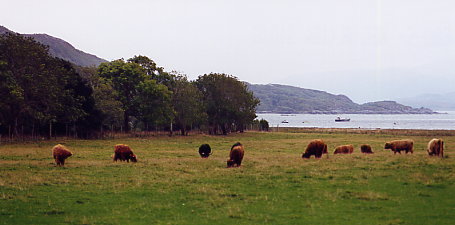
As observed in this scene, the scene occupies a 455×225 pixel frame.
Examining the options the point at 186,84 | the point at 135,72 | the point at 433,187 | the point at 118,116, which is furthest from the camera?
the point at 186,84

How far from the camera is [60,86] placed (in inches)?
1929

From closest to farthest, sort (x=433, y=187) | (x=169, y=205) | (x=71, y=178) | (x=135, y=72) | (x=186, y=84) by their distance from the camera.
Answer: (x=169, y=205), (x=433, y=187), (x=71, y=178), (x=135, y=72), (x=186, y=84)

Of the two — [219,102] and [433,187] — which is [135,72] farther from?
[433,187]

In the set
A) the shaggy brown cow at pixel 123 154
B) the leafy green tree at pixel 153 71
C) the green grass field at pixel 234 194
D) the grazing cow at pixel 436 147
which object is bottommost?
the green grass field at pixel 234 194

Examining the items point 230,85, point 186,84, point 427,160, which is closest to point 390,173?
point 427,160

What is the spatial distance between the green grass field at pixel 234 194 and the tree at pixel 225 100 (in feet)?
178

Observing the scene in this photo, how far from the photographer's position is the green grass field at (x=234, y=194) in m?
11.9

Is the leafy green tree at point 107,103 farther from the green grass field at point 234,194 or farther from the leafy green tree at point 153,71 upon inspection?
the green grass field at point 234,194

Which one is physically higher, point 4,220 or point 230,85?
point 230,85

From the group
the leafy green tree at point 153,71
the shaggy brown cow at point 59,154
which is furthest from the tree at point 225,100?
the shaggy brown cow at point 59,154

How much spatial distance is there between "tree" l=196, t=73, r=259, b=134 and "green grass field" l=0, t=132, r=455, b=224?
54202mm

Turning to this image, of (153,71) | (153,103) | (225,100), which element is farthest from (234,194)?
(225,100)

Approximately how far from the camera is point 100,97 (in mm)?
58750

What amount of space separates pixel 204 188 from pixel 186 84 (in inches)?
2263
